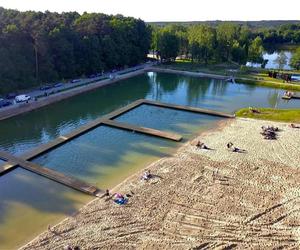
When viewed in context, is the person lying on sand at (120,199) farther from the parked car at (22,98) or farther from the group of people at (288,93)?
the group of people at (288,93)

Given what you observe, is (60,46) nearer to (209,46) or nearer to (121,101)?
(121,101)

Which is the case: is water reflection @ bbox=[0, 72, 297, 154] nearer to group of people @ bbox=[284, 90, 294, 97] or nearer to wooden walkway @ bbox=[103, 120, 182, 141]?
group of people @ bbox=[284, 90, 294, 97]

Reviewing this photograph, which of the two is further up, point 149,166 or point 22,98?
point 22,98

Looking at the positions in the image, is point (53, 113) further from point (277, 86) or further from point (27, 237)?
point (277, 86)

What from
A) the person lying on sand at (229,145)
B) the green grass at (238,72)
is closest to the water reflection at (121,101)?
the green grass at (238,72)

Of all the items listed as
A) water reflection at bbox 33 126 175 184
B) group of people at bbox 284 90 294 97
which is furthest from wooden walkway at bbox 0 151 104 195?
group of people at bbox 284 90 294 97

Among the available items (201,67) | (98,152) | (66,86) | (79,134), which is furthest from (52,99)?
(201,67)

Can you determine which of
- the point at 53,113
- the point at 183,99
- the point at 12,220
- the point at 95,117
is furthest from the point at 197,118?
the point at 12,220
